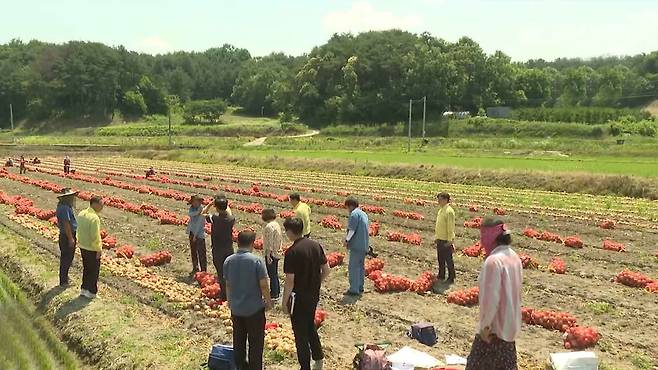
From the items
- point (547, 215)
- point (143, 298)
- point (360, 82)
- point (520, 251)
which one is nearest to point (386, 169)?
point (547, 215)

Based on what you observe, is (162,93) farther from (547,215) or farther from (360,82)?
(547,215)

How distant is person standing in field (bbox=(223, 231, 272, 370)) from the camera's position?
7973 millimetres

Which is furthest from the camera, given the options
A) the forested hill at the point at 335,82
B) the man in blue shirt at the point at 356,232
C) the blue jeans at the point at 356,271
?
the forested hill at the point at 335,82

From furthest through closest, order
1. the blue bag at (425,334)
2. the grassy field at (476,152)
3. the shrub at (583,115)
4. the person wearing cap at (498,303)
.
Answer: the shrub at (583,115) → the grassy field at (476,152) → the blue bag at (425,334) → the person wearing cap at (498,303)

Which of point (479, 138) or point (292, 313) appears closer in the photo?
point (292, 313)

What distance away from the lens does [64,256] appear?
12812mm

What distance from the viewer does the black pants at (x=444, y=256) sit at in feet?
43.3

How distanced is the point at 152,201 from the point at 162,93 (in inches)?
4413

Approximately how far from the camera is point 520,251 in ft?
57.6

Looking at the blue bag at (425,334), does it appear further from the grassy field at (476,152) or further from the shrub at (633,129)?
the shrub at (633,129)

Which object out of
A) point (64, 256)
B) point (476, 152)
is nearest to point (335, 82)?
point (476, 152)

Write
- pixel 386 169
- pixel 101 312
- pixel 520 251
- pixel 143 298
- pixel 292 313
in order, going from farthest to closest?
1. pixel 386 169
2. pixel 520 251
3. pixel 143 298
4. pixel 101 312
5. pixel 292 313

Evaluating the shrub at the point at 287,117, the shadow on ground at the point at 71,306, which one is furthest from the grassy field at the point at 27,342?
the shrub at the point at 287,117

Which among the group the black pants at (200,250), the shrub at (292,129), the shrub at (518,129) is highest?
the shrub at (518,129)
